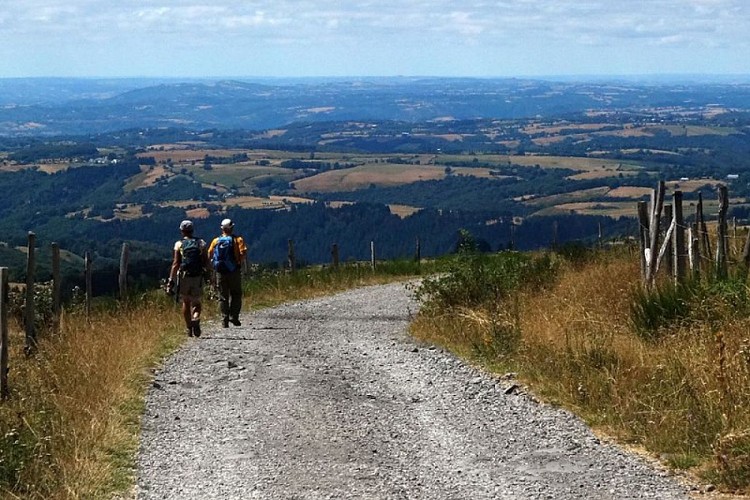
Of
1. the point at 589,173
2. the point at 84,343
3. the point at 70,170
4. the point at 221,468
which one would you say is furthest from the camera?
the point at 70,170

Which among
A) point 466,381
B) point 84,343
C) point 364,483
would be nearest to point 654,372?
point 466,381

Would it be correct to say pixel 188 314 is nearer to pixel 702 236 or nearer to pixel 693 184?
pixel 702 236

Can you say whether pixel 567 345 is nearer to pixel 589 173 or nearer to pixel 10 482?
pixel 10 482

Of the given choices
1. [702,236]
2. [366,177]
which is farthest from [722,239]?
[366,177]

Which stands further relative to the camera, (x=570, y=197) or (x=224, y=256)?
(x=570, y=197)

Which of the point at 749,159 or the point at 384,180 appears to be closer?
the point at 384,180

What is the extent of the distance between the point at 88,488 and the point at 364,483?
1666 mm

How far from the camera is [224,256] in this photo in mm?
15047

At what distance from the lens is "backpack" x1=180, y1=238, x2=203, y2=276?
1402 cm

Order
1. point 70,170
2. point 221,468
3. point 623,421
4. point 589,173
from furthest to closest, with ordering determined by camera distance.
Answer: point 70,170
point 589,173
point 623,421
point 221,468

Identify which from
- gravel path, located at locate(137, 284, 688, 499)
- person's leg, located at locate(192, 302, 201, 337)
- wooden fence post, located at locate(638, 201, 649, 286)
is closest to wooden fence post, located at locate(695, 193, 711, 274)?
wooden fence post, located at locate(638, 201, 649, 286)

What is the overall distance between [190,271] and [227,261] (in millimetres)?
1023

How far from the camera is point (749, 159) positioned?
470 ft

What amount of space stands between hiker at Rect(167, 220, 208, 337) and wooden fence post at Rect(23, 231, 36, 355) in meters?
3.36
